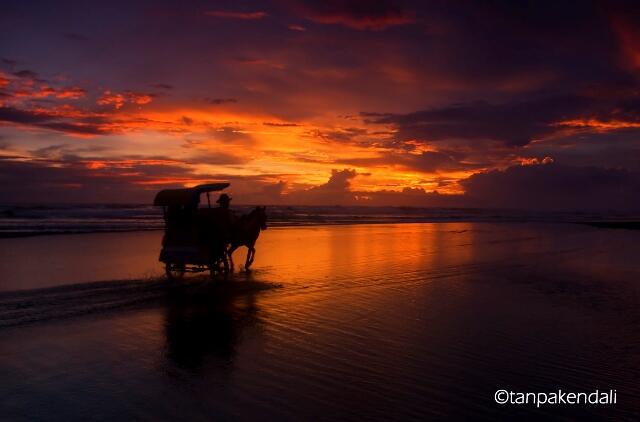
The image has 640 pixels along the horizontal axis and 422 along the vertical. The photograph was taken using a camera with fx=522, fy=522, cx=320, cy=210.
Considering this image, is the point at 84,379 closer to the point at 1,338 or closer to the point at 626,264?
the point at 1,338

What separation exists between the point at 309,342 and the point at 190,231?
23.6 feet

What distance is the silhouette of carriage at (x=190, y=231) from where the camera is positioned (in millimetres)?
14430

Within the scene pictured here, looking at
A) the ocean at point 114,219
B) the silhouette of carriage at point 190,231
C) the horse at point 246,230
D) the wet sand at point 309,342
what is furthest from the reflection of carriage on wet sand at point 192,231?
the ocean at point 114,219

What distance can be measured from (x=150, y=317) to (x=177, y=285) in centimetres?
378

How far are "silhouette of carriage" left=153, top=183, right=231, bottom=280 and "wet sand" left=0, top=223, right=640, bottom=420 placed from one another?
779 mm

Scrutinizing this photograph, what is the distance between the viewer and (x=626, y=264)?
20078 millimetres

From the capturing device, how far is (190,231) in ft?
47.8

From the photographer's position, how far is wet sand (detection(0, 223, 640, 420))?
238 inches

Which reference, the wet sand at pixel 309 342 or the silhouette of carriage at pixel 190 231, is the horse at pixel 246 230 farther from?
the wet sand at pixel 309 342

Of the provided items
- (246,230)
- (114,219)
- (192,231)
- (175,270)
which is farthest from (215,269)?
(114,219)

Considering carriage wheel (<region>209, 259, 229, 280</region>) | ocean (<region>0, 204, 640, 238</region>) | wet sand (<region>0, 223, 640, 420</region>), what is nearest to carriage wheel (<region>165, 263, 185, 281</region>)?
wet sand (<region>0, 223, 640, 420</region>)

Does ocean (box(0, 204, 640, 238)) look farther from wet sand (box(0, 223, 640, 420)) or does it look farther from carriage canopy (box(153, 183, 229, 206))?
wet sand (box(0, 223, 640, 420))

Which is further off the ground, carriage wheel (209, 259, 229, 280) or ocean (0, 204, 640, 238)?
ocean (0, 204, 640, 238)

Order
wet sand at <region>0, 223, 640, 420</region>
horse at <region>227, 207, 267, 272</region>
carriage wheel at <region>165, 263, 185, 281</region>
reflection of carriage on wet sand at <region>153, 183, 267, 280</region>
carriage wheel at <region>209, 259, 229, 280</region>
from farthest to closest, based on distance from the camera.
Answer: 1. horse at <region>227, 207, 267, 272</region>
2. carriage wheel at <region>209, 259, 229, 280</region>
3. carriage wheel at <region>165, 263, 185, 281</region>
4. reflection of carriage on wet sand at <region>153, 183, 267, 280</region>
5. wet sand at <region>0, 223, 640, 420</region>
